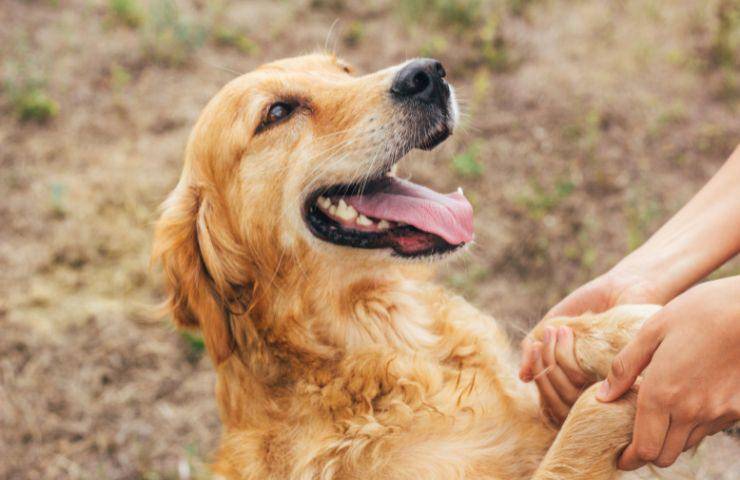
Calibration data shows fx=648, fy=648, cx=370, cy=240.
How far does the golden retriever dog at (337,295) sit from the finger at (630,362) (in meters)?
0.19

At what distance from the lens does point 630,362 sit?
1627mm

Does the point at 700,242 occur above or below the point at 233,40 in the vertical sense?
A: below

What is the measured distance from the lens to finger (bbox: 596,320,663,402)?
158 centimetres

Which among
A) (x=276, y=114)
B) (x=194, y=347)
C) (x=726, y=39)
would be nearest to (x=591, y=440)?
(x=276, y=114)

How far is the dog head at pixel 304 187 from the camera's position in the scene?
7.36 feet

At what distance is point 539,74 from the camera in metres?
4.77

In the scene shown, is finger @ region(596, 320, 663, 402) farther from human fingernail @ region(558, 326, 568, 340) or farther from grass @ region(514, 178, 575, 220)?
grass @ region(514, 178, 575, 220)

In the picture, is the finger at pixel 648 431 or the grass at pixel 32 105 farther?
the grass at pixel 32 105

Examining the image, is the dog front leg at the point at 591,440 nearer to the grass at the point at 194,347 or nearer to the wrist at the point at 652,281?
the wrist at the point at 652,281

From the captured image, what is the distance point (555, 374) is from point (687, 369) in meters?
0.55

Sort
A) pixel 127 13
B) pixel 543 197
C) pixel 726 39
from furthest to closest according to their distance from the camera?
pixel 127 13, pixel 726 39, pixel 543 197

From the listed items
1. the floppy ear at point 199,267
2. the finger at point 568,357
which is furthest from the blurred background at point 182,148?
the finger at point 568,357

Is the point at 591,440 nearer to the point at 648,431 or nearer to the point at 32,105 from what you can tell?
the point at 648,431

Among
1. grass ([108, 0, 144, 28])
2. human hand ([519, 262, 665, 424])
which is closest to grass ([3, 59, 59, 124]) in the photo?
grass ([108, 0, 144, 28])
